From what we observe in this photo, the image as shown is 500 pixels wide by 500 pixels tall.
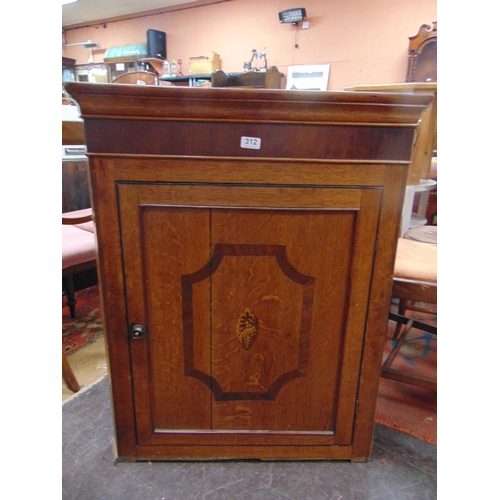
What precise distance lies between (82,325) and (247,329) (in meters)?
1.47

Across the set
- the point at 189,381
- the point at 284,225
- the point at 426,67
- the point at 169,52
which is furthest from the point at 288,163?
the point at 169,52

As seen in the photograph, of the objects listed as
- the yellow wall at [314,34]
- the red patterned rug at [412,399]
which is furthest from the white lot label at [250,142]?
the yellow wall at [314,34]

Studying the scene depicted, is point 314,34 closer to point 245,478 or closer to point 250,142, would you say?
point 250,142

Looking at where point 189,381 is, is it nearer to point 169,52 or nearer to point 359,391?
point 359,391

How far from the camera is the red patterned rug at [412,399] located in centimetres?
131

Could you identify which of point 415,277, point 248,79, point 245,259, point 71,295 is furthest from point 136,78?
point 415,277

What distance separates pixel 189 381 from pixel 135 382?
16 centimetres

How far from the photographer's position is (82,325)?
205 cm

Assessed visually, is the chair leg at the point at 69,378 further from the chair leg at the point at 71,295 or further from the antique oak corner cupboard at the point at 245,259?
the chair leg at the point at 71,295

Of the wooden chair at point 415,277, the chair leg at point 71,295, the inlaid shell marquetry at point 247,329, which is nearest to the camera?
the inlaid shell marquetry at point 247,329

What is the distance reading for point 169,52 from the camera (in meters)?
5.82

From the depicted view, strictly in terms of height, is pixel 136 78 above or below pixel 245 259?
above

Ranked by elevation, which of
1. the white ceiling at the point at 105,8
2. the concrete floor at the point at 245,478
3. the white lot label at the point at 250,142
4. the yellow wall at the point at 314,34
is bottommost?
the concrete floor at the point at 245,478

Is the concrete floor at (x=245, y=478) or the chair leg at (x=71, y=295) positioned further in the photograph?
the chair leg at (x=71, y=295)
